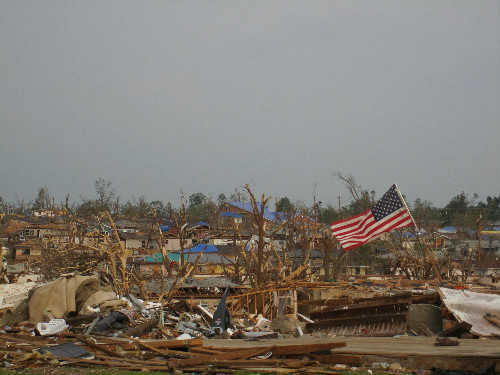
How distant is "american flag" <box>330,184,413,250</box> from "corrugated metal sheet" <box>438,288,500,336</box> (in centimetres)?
199

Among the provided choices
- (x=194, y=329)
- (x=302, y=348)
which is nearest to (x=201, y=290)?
(x=194, y=329)

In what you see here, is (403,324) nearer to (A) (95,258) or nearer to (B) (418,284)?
(B) (418,284)

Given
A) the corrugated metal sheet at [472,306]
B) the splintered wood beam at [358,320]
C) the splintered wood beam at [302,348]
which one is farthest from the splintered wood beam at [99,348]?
the corrugated metal sheet at [472,306]

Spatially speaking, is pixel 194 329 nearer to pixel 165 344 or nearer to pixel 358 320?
pixel 358 320

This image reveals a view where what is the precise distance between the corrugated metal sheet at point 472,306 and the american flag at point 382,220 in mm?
1989

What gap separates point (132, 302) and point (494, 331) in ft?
31.6

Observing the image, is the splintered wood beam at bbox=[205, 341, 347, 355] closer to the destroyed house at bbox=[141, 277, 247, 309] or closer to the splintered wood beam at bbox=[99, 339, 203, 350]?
the splintered wood beam at bbox=[99, 339, 203, 350]

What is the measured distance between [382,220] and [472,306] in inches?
121

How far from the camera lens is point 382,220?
17.0m

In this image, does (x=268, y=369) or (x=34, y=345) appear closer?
(x=268, y=369)

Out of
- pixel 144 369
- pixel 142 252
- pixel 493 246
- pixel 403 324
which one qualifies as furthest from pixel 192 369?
pixel 493 246

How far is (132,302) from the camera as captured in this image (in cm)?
1845

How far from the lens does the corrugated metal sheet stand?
→ 577 inches

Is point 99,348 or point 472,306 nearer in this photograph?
point 99,348
